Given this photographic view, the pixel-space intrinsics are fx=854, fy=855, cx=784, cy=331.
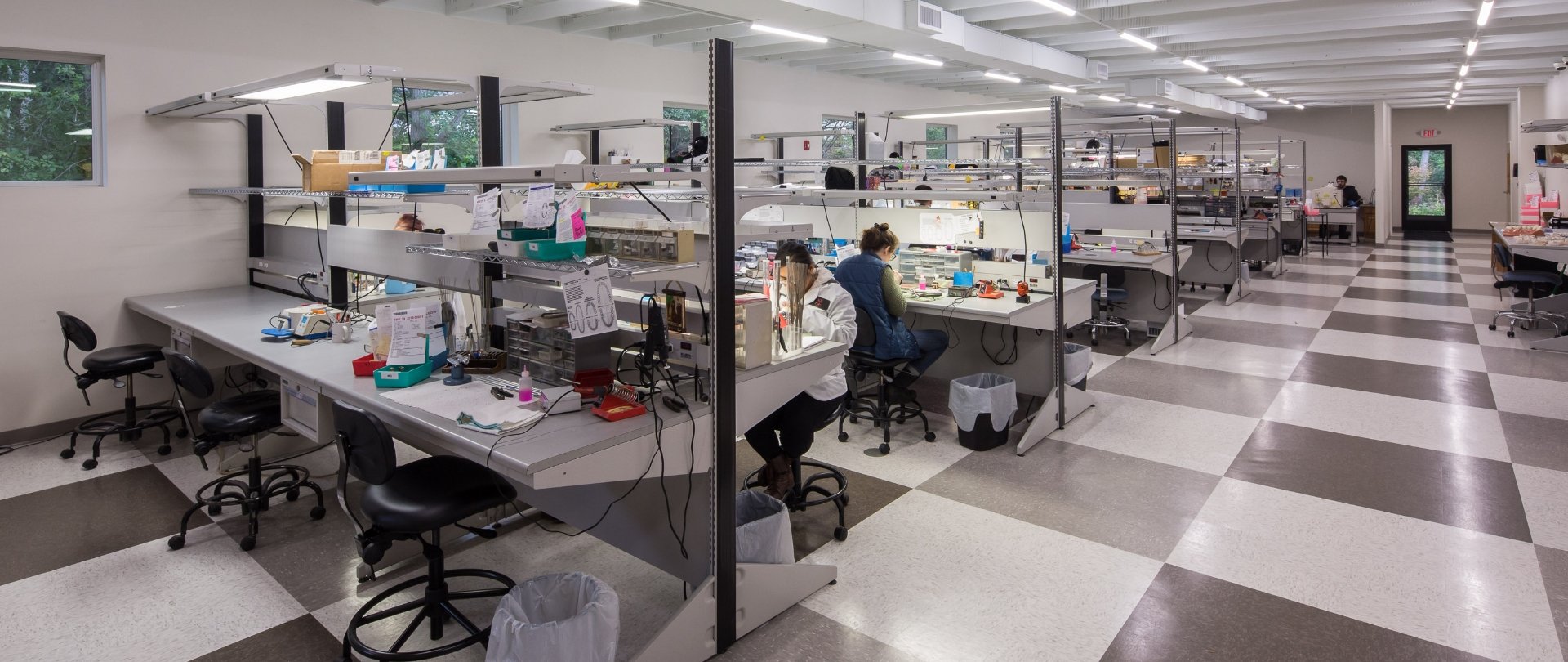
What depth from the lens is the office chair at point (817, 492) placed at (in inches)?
123

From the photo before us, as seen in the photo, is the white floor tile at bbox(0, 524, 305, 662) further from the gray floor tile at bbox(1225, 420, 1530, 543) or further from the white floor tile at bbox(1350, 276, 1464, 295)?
the white floor tile at bbox(1350, 276, 1464, 295)

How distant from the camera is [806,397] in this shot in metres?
3.04

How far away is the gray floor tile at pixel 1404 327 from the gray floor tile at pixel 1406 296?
117 centimetres

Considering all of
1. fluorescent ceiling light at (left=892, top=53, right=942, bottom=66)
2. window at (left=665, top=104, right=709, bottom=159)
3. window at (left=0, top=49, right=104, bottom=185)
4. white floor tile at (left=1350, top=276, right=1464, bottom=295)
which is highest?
fluorescent ceiling light at (left=892, top=53, right=942, bottom=66)

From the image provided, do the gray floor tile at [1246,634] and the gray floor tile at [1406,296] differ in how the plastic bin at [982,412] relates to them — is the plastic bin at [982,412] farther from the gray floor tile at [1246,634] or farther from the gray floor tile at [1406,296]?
the gray floor tile at [1406,296]

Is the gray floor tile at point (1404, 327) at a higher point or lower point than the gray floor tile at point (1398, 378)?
higher

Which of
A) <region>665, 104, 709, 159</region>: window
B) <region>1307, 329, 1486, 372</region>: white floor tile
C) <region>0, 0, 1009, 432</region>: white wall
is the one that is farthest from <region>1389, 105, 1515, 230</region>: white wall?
<region>0, 0, 1009, 432</region>: white wall

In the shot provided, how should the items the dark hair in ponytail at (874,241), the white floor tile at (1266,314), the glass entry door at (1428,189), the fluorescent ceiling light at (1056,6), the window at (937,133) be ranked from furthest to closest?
the glass entry door at (1428,189) < the window at (937,133) < the white floor tile at (1266,314) < the fluorescent ceiling light at (1056,6) < the dark hair in ponytail at (874,241)

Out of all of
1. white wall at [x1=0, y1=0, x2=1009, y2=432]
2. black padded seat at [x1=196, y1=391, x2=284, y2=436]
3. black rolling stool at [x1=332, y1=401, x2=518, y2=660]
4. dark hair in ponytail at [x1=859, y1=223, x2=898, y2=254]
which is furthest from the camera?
white wall at [x1=0, y1=0, x2=1009, y2=432]

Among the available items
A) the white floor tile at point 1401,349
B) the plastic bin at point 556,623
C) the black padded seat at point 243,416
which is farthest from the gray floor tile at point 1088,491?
the white floor tile at point 1401,349

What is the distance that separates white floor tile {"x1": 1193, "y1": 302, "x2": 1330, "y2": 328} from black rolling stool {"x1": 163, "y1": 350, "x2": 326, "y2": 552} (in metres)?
7.08

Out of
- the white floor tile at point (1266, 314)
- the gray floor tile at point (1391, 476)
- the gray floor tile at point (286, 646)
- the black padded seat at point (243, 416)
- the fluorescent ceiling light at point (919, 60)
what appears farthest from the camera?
the fluorescent ceiling light at point (919, 60)

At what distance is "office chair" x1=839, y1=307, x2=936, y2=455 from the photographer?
4027 mm

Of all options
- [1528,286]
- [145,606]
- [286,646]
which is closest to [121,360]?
[145,606]
